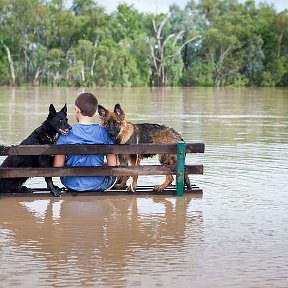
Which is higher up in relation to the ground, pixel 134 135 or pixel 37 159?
pixel 134 135

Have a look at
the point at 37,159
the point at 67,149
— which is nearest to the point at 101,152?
the point at 67,149

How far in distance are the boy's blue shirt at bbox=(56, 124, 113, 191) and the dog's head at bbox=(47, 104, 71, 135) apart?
0.18 m

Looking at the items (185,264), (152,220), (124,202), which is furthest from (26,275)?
(124,202)

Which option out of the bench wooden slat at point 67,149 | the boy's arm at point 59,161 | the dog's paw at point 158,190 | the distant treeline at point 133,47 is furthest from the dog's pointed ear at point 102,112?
the distant treeline at point 133,47

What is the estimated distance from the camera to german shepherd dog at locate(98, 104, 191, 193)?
998 centimetres

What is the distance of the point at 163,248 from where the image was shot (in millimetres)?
7391

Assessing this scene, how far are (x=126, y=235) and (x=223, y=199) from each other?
8.46 ft

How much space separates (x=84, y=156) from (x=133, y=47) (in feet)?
332

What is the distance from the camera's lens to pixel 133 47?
110 m

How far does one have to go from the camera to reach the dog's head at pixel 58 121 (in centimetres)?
969

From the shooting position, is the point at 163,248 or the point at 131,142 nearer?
the point at 163,248

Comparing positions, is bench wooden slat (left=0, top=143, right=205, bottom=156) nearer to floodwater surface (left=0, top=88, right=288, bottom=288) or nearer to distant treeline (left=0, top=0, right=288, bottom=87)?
floodwater surface (left=0, top=88, right=288, bottom=288)

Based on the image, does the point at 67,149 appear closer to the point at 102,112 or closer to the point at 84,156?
the point at 84,156

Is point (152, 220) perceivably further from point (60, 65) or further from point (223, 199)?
point (60, 65)
